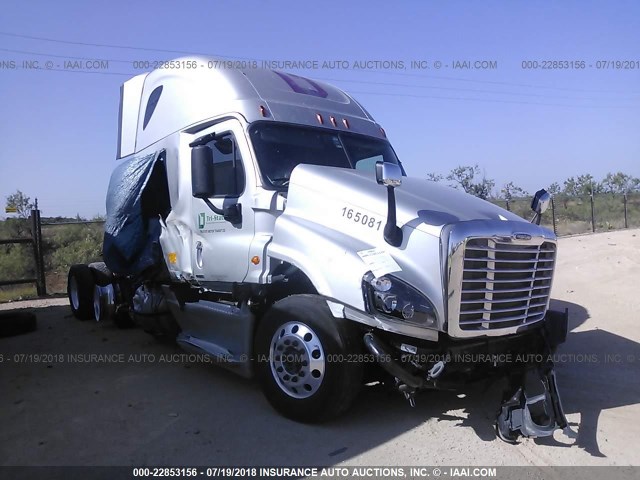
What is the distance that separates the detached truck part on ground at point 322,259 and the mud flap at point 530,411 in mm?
13

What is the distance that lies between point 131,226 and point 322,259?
12.6 ft

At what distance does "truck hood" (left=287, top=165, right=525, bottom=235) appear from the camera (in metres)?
4.28

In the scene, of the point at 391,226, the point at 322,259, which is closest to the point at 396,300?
the point at 391,226

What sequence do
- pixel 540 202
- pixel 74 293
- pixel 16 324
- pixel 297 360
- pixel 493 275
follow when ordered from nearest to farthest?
1. pixel 493 275
2. pixel 297 360
3. pixel 540 202
4. pixel 16 324
5. pixel 74 293

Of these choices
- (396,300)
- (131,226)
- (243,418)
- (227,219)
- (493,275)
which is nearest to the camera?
(396,300)

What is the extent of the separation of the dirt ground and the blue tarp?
1251mm

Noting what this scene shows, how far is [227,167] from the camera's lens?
5.51 m

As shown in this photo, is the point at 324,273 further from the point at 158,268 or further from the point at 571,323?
the point at 571,323

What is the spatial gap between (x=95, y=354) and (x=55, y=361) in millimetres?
497

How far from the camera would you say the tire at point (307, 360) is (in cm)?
421

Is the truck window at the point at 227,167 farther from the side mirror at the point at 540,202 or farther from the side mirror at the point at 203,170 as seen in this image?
the side mirror at the point at 540,202

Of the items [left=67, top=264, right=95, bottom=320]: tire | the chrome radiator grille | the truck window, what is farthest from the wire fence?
the truck window

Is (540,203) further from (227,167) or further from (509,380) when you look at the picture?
(227,167)

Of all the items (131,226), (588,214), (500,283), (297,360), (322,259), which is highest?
(131,226)
